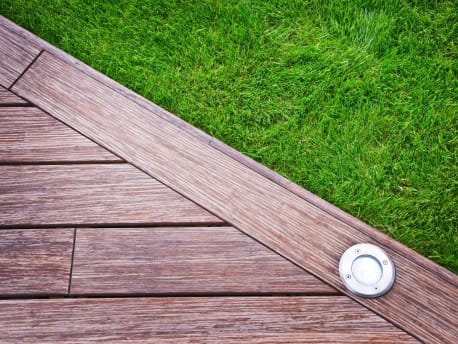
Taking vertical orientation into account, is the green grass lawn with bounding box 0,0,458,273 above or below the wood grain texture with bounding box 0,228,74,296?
above

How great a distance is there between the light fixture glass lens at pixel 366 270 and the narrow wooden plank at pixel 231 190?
44mm

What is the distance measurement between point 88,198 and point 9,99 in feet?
1.33

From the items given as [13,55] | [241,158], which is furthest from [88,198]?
[13,55]

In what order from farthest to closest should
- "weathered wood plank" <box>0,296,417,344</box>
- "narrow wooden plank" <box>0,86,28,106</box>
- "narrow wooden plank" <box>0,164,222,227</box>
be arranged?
"narrow wooden plank" <box>0,86,28,106</box> < "narrow wooden plank" <box>0,164,222,227</box> < "weathered wood plank" <box>0,296,417,344</box>

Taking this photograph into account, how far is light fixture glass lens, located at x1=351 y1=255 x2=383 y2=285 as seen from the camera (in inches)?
46.1

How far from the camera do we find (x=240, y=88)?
146 centimetres

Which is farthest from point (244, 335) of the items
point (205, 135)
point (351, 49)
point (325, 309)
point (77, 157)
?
point (351, 49)

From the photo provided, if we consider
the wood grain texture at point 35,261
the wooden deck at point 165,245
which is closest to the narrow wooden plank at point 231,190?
the wooden deck at point 165,245

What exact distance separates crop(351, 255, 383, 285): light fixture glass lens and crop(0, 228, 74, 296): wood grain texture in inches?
28.4

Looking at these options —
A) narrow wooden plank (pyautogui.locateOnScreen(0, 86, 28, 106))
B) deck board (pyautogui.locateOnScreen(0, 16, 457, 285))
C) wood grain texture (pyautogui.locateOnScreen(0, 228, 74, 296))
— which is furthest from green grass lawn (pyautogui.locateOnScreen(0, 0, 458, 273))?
wood grain texture (pyautogui.locateOnScreen(0, 228, 74, 296))

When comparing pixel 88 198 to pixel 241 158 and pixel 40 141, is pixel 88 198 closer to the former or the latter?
pixel 40 141

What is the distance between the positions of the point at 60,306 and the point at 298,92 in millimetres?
885

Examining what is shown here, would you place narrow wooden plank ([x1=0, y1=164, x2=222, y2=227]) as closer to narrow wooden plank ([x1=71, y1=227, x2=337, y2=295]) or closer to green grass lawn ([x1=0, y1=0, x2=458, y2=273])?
narrow wooden plank ([x1=71, y1=227, x2=337, y2=295])

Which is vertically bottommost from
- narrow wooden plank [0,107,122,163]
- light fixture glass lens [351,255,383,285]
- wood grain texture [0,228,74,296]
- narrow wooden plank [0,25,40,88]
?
wood grain texture [0,228,74,296]
